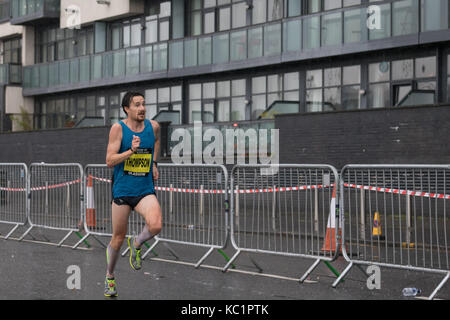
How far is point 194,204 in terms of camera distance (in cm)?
1110

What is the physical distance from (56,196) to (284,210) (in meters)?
4.42

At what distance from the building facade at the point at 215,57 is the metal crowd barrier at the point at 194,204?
37.7 feet

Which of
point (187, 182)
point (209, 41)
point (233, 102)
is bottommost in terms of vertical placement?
point (187, 182)

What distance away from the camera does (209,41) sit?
103 feet

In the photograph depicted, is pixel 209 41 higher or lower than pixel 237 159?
higher

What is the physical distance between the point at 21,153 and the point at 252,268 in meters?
28.8

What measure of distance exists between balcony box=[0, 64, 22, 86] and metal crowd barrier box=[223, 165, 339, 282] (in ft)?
110

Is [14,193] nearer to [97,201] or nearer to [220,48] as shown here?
[97,201]

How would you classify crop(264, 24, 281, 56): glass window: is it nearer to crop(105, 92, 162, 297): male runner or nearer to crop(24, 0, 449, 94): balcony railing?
crop(24, 0, 449, 94): balcony railing

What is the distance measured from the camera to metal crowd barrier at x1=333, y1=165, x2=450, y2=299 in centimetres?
841

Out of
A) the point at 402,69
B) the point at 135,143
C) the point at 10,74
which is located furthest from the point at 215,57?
the point at 135,143

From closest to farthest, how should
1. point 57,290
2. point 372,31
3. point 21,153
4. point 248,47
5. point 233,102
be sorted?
1. point 57,290
2. point 372,31
3. point 248,47
4. point 233,102
5. point 21,153
